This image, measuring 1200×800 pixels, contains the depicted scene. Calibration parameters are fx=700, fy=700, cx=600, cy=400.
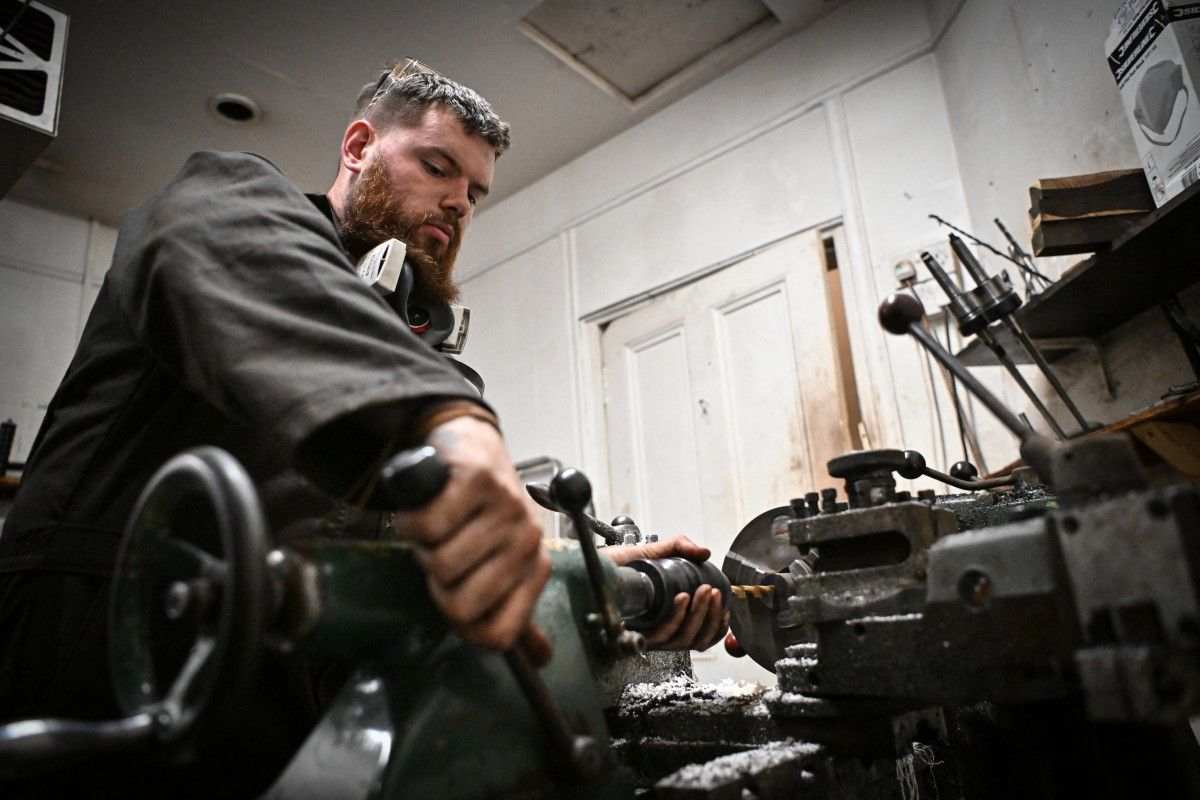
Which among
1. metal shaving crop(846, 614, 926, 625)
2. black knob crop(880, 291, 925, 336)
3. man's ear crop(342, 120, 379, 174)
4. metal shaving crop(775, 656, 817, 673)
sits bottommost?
metal shaving crop(775, 656, 817, 673)

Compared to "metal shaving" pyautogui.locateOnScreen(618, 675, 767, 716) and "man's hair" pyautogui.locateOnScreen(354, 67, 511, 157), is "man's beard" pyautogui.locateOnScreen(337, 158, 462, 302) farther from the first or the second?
"metal shaving" pyautogui.locateOnScreen(618, 675, 767, 716)

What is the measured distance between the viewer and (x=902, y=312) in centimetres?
83

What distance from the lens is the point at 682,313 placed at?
3.53 metres

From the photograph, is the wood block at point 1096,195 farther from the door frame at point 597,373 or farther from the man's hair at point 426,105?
the door frame at point 597,373

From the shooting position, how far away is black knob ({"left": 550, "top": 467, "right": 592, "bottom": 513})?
0.72 metres

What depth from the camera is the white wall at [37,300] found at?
12.9 ft

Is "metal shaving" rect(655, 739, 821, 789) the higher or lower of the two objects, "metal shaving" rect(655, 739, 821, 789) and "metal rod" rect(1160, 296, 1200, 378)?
the lower

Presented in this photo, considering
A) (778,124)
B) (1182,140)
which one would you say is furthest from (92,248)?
(1182,140)

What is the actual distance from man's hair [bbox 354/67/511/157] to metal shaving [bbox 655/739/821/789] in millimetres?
1408

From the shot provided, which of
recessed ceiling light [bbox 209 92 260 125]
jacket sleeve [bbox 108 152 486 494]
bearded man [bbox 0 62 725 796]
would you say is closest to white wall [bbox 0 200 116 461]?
recessed ceiling light [bbox 209 92 260 125]

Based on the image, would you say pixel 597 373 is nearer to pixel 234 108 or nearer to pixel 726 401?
pixel 726 401

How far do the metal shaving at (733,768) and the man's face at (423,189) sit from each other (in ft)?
3.54

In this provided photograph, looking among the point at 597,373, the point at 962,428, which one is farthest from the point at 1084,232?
Result: the point at 597,373

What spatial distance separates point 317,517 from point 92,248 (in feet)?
15.2
